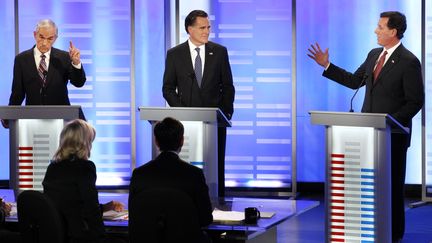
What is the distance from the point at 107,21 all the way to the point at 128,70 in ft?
1.94

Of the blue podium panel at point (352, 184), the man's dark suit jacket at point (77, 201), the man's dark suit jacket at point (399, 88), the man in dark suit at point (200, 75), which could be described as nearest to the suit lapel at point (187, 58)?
the man in dark suit at point (200, 75)

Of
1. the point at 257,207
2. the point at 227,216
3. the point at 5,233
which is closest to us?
the point at 227,216

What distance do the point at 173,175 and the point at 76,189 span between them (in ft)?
2.02

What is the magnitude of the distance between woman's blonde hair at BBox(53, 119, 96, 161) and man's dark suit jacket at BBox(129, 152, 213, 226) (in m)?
0.45

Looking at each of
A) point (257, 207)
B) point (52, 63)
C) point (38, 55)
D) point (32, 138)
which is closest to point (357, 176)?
point (257, 207)

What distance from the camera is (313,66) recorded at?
10.1m

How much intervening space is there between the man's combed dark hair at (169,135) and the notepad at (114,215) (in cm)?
67

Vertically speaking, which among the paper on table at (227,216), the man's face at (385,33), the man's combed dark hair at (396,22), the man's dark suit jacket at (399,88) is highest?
the man's combed dark hair at (396,22)

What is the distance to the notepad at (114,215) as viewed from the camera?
5426 millimetres

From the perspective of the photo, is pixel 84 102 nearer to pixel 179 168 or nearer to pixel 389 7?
pixel 389 7

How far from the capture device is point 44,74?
757 centimetres

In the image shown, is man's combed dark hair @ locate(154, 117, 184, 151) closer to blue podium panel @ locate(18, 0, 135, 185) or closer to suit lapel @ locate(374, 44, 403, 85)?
suit lapel @ locate(374, 44, 403, 85)

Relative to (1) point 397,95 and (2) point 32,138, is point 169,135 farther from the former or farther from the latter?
(1) point 397,95

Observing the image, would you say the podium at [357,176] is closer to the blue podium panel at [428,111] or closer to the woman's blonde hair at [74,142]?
the woman's blonde hair at [74,142]
